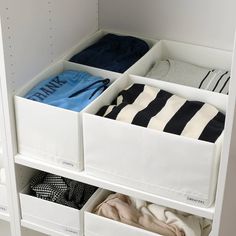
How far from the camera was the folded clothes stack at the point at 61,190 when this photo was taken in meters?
1.58

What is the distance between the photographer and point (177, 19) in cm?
172

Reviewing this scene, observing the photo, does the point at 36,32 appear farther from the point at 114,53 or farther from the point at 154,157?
the point at 154,157

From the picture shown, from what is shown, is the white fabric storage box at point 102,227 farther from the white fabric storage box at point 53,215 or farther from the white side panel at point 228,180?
the white side panel at point 228,180

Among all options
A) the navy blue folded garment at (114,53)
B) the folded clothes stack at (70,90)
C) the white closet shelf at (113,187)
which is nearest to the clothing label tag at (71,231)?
the white closet shelf at (113,187)

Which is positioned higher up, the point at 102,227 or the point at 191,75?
the point at 191,75

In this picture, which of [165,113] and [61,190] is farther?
[61,190]

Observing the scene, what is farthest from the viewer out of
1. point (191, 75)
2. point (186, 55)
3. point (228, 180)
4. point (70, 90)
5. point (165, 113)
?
point (186, 55)

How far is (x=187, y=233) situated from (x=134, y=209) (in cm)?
18

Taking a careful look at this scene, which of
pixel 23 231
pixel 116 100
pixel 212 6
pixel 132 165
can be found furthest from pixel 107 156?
pixel 212 6

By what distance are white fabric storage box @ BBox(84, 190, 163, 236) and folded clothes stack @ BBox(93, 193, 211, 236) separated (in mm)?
28

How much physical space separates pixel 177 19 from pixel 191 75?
0.21 metres

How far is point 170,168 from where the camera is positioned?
1.30 meters

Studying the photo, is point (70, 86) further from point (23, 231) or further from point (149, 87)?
point (23, 231)

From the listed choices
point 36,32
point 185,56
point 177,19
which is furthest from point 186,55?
point 36,32
